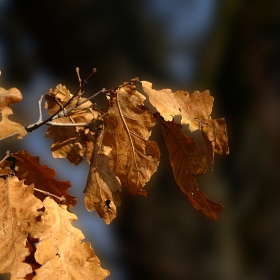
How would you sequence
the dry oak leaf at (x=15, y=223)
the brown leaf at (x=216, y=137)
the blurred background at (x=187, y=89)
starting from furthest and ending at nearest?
the blurred background at (x=187, y=89), the brown leaf at (x=216, y=137), the dry oak leaf at (x=15, y=223)

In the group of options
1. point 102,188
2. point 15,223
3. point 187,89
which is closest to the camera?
point 15,223

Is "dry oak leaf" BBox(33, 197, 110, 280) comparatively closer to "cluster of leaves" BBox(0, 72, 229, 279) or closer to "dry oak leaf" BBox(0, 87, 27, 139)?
"cluster of leaves" BBox(0, 72, 229, 279)

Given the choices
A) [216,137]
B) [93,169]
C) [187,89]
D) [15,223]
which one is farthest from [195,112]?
[187,89]

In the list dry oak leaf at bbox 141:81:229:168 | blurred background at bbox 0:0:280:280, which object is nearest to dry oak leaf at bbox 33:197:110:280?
dry oak leaf at bbox 141:81:229:168

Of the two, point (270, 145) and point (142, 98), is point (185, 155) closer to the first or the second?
point (142, 98)

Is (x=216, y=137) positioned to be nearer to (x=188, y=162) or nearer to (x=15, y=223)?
(x=188, y=162)

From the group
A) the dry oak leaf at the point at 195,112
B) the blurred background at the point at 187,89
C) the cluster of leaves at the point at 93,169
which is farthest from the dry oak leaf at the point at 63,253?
the blurred background at the point at 187,89

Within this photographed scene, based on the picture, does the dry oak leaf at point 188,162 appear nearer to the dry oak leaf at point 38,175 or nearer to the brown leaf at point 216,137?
the brown leaf at point 216,137
